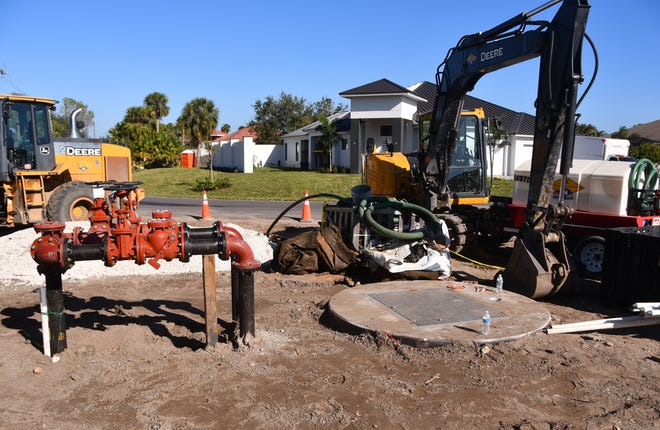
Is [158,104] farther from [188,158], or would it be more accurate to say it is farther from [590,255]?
[590,255]

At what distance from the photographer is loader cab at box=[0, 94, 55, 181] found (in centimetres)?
1141

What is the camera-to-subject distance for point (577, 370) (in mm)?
4746

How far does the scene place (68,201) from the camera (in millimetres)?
11602

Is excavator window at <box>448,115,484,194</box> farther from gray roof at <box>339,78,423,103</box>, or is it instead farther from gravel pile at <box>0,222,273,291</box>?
gray roof at <box>339,78,423,103</box>

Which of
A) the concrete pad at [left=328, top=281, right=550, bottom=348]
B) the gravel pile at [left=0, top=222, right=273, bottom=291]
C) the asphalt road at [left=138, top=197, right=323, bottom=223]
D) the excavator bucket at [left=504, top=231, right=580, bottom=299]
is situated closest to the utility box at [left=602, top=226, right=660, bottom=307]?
the excavator bucket at [left=504, top=231, right=580, bottom=299]

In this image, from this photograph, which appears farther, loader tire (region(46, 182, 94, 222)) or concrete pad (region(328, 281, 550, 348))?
loader tire (region(46, 182, 94, 222))

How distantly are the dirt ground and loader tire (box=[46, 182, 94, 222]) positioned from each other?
5586mm

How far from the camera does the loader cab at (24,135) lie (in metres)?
11.4

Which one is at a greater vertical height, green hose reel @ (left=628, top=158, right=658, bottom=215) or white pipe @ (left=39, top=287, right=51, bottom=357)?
green hose reel @ (left=628, top=158, right=658, bottom=215)

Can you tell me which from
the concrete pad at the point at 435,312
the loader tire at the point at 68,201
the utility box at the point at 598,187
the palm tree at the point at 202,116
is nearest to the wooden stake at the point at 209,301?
the concrete pad at the point at 435,312

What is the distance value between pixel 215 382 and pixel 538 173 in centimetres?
555

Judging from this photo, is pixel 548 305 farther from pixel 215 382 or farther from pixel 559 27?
pixel 215 382

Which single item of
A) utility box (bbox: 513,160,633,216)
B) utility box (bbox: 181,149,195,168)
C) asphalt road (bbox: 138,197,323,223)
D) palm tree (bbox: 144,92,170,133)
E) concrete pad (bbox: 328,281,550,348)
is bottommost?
concrete pad (bbox: 328,281,550,348)

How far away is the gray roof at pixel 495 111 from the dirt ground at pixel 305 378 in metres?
25.9
